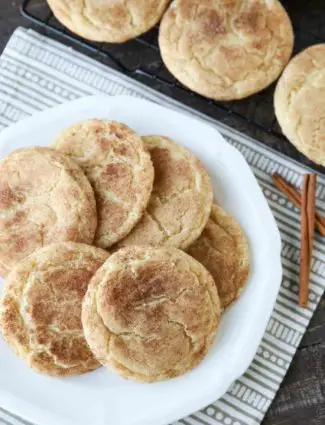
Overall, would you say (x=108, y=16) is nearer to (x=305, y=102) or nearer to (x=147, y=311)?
(x=305, y=102)

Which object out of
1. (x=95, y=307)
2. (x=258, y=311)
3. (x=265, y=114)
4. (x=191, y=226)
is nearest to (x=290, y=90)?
(x=265, y=114)

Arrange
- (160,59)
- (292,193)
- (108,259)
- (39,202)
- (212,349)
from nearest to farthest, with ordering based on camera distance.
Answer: (108,259) < (39,202) < (212,349) < (292,193) < (160,59)

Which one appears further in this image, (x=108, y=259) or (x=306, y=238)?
(x=306, y=238)

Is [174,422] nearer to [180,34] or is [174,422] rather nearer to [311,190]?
[311,190]

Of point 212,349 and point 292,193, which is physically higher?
point 292,193

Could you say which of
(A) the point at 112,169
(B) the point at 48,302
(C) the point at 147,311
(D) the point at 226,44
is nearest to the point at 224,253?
(C) the point at 147,311

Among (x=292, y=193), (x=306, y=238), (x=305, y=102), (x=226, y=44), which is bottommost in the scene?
(x=306, y=238)
